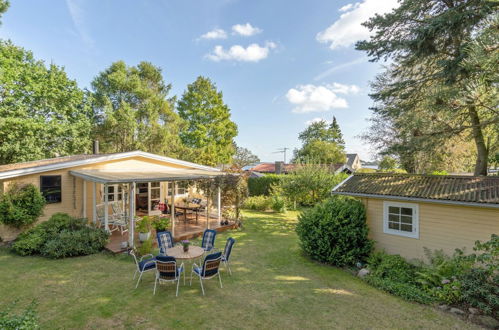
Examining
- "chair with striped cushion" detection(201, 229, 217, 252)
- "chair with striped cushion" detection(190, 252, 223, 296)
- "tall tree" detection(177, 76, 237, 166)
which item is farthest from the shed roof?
"tall tree" detection(177, 76, 237, 166)

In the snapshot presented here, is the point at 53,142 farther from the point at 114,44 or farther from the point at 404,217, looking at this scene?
the point at 404,217

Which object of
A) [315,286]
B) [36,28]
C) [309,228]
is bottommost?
[315,286]

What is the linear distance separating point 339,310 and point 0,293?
8180 millimetres

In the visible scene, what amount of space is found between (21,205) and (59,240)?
259 cm

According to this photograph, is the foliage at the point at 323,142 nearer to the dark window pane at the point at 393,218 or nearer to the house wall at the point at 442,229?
the dark window pane at the point at 393,218

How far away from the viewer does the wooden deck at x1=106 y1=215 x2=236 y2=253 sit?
360 inches

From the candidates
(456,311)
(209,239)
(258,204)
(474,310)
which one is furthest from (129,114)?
(474,310)

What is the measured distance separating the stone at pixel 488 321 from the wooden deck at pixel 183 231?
9.33 meters

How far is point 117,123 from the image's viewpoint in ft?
80.4

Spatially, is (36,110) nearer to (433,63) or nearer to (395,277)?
(395,277)

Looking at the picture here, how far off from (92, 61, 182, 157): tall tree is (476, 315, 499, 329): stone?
85.1ft

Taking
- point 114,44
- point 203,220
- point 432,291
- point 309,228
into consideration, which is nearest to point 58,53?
point 114,44

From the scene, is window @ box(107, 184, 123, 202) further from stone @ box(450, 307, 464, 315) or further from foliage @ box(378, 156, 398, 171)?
foliage @ box(378, 156, 398, 171)

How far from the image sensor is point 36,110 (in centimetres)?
2036
